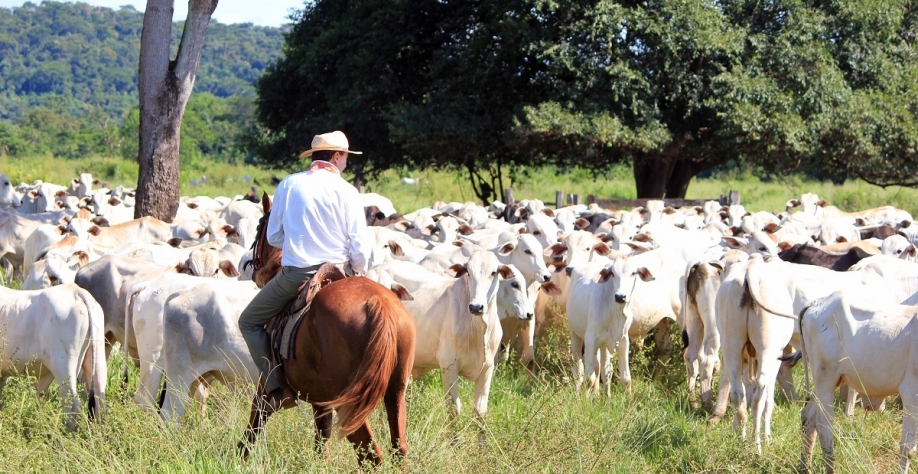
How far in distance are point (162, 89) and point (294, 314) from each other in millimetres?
9363

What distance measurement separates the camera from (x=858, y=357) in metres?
6.30

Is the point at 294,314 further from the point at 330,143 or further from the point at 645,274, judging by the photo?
the point at 645,274

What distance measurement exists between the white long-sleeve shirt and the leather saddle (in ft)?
0.32

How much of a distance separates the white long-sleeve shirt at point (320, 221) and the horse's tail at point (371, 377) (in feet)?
1.98

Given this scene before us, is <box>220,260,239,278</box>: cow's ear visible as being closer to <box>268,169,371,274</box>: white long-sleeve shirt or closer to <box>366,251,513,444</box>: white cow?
<box>366,251,513,444</box>: white cow

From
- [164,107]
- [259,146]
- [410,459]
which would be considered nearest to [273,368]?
[410,459]

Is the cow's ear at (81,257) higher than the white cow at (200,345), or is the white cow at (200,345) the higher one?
the white cow at (200,345)

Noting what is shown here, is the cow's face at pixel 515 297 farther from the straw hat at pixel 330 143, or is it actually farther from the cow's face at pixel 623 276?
the straw hat at pixel 330 143

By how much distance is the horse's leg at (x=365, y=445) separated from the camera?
5781mm

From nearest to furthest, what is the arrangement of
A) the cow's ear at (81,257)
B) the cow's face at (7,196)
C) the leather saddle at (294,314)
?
the leather saddle at (294,314) → the cow's ear at (81,257) → the cow's face at (7,196)

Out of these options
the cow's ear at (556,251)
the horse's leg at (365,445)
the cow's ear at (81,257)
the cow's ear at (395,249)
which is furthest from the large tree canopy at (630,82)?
the horse's leg at (365,445)

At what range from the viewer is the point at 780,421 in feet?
27.2

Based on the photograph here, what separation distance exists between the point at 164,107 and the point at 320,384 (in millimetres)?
9582

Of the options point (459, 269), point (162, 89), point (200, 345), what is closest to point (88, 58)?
point (162, 89)
